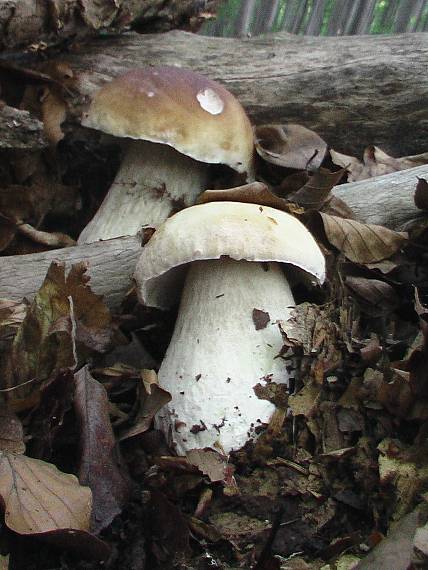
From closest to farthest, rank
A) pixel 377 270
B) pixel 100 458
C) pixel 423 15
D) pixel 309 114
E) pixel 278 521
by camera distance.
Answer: pixel 278 521 < pixel 100 458 < pixel 377 270 < pixel 309 114 < pixel 423 15

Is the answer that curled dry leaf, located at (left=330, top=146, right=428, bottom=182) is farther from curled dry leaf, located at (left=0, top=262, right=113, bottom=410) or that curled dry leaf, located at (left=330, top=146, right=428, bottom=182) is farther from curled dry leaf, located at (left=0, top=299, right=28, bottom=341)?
curled dry leaf, located at (left=0, top=299, right=28, bottom=341)

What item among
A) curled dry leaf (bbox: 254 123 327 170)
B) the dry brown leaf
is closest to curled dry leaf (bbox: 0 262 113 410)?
the dry brown leaf

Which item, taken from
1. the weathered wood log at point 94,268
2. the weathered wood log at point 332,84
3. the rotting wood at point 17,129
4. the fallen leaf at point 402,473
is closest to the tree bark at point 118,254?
the weathered wood log at point 94,268

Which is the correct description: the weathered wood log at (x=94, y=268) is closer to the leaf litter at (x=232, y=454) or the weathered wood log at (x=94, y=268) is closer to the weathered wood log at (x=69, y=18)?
the leaf litter at (x=232, y=454)

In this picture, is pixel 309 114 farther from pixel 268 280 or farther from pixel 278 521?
pixel 278 521

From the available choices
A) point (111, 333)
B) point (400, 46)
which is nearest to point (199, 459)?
point (111, 333)

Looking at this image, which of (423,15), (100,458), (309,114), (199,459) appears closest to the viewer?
(100,458)
